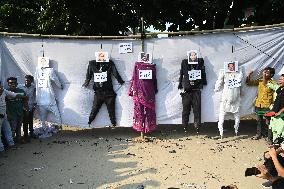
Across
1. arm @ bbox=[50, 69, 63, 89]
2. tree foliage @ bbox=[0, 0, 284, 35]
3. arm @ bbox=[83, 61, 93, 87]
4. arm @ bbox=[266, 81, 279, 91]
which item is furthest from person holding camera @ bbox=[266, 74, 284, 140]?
arm @ bbox=[50, 69, 63, 89]

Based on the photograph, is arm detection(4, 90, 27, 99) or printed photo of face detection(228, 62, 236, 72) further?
printed photo of face detection(228, 62, 236, 72)

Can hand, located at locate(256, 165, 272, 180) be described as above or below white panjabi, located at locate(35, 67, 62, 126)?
below

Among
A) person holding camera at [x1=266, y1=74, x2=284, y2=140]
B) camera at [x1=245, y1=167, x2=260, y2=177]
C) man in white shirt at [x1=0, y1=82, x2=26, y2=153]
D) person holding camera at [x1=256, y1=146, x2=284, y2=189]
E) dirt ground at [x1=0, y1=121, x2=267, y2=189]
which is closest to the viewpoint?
person holding camera at [x1=256, y1=146, x2=284, y2=189]

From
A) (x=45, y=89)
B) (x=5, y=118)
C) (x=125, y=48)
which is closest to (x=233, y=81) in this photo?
(x=125, y=48)

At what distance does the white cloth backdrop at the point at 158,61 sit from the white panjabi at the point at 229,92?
0.64ft

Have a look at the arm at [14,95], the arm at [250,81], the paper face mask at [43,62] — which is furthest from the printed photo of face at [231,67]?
the arm at [14,95]

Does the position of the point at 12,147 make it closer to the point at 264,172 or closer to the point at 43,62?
the point at 43,62

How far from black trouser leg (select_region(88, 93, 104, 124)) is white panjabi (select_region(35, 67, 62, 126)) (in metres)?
0.83

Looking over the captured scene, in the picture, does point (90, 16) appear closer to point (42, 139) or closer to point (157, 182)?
point (42, 139)

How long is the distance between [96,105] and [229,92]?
2.96 meters

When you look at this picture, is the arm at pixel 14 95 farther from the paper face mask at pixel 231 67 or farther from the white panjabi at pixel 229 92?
the paper face mask at pixel 231 67

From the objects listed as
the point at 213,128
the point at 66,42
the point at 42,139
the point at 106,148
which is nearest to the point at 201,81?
the point at 213,128

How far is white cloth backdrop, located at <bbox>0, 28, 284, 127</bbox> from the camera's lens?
27.6 ft

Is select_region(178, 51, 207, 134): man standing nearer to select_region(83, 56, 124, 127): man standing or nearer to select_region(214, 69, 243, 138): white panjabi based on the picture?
select_region(214, 69, 243, 138): white panjabi
